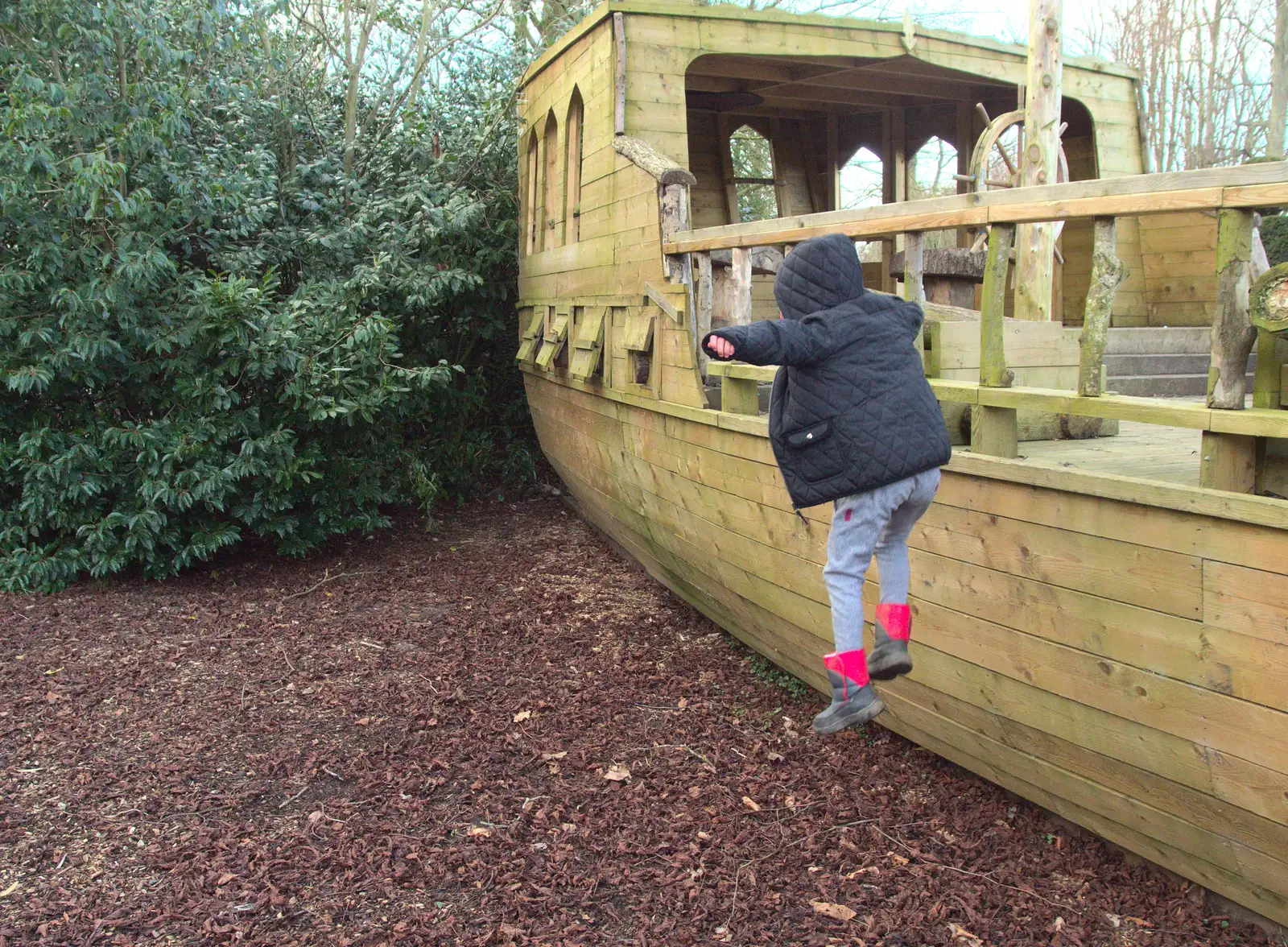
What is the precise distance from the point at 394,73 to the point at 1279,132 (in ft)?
45.3

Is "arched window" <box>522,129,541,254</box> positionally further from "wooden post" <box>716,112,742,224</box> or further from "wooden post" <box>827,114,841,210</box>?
"wooden post" <box>827,114,841,210</box>

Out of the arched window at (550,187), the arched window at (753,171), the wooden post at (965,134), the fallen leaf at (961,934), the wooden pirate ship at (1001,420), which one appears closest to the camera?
the wooden pirate ship at (1001,420)

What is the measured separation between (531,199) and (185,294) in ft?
10.2

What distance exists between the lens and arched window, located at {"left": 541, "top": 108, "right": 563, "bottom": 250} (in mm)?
8547

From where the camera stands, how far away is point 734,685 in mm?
6312

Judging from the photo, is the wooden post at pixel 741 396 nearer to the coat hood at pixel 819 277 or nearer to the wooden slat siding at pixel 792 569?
the wooden slat siding at pixel 792 569

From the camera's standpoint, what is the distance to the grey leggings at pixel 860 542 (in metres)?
3.20

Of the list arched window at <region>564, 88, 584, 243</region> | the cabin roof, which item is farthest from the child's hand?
arched window at <region>564, 88, 584, 243</region>

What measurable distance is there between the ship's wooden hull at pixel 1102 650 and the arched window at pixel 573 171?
3.15 m

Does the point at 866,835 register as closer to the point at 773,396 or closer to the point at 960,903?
the point at 960,903

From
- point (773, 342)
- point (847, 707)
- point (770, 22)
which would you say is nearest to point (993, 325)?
point (773, 342)

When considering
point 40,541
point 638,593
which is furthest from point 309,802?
point 40,541

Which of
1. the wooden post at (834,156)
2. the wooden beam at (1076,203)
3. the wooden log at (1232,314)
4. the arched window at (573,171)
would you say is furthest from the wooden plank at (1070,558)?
the wooden post at (834,156)

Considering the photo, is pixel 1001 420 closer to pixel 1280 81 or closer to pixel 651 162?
pixel 651 162
